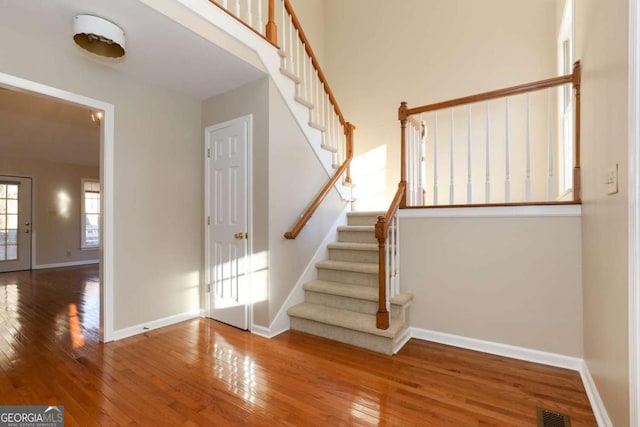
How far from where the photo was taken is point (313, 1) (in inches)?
215

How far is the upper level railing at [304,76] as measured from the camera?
301 centimetres

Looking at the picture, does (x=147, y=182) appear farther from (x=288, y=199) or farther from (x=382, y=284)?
(x=382, y=284)

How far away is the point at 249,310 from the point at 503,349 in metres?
2.23

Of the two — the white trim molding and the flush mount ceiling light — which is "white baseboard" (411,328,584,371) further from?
the flush mount ceiling light

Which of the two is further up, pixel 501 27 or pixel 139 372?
pixel 501 27

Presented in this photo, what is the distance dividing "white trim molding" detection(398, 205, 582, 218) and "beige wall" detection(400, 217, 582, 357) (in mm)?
34

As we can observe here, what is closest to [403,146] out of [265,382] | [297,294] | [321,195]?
[321,195]

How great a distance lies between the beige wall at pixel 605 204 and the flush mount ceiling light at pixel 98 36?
9.25ft

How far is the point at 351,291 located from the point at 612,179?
2.03 meters

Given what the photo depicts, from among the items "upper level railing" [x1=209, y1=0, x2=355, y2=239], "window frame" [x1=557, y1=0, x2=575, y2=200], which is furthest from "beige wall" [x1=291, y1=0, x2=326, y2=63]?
"window frame" [x1=557, y1=0, x2=575, y2=200]

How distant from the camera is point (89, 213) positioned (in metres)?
7.90

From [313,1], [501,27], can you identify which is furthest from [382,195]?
[313,1]

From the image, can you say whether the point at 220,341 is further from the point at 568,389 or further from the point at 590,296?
the point at 590,296

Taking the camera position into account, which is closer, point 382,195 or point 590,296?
point 590,296
